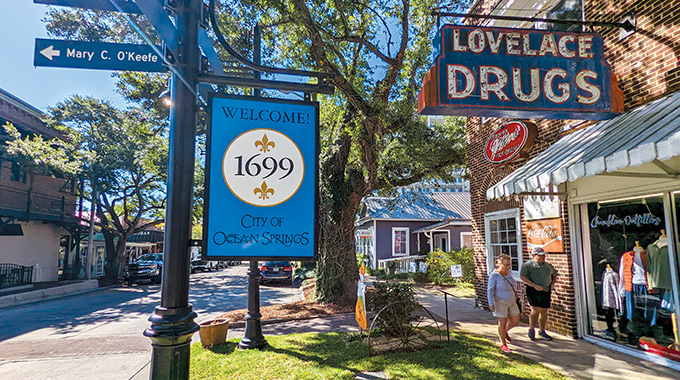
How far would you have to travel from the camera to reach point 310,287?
15453 mm

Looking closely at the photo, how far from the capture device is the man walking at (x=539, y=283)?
6430 millimetres

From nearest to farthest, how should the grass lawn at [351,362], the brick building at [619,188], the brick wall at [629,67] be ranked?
1. the brick building at [619,188]
2. the grass lawn at [351,362]
3. the brick wall at [629,67]

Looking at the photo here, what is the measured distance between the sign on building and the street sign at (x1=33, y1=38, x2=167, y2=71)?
23.4 ft

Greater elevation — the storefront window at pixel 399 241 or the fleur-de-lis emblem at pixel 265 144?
the fleur-de-lis emblem at pixel 265 144

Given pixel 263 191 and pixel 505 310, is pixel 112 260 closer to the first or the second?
pixel 505 310

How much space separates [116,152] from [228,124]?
1924cm

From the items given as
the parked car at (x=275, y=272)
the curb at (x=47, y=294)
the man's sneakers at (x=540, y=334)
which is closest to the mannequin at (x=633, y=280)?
the man's sneakers at (x=540, y=334)

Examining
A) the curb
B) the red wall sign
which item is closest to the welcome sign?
the red wall sign

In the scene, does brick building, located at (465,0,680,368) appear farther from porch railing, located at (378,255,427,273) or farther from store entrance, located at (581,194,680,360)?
porch railing, located at (378,255,427,273)

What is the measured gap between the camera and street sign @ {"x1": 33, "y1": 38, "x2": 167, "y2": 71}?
2438 millimetres

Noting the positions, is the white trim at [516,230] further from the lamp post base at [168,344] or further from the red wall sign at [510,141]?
the lamp post base at [168,344]

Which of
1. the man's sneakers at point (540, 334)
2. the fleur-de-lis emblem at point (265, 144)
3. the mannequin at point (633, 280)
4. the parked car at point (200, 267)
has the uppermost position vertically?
the fleur-de-lis emblem at point (265, 144)

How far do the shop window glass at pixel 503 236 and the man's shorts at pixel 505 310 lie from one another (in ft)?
7.64

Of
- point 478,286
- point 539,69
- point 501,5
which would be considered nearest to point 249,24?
point 501,5
